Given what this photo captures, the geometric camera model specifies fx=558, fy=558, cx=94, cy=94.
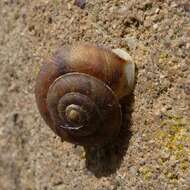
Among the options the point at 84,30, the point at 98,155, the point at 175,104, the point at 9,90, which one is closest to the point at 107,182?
the point at 98,155

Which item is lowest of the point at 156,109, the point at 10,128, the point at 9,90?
the point at 10,128

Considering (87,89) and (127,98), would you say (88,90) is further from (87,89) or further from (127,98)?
(127,98)

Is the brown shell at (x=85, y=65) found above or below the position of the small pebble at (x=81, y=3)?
below

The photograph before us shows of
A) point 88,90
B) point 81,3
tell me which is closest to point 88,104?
point 88,90

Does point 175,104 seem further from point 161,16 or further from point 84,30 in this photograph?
point 84,30

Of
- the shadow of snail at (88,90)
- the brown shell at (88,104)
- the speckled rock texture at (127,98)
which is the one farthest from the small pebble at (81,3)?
the brown shell at (88,104)

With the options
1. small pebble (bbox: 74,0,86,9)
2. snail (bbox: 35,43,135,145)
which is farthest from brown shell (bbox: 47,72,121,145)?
small pebble (bbox: 74,0,86,9)

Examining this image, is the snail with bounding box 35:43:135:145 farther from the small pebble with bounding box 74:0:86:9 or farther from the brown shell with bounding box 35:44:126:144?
the small pebble with bounding box 74:0:86:9

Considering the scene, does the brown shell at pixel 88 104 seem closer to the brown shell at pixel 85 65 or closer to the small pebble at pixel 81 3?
the brown shell at pixel 85 65
